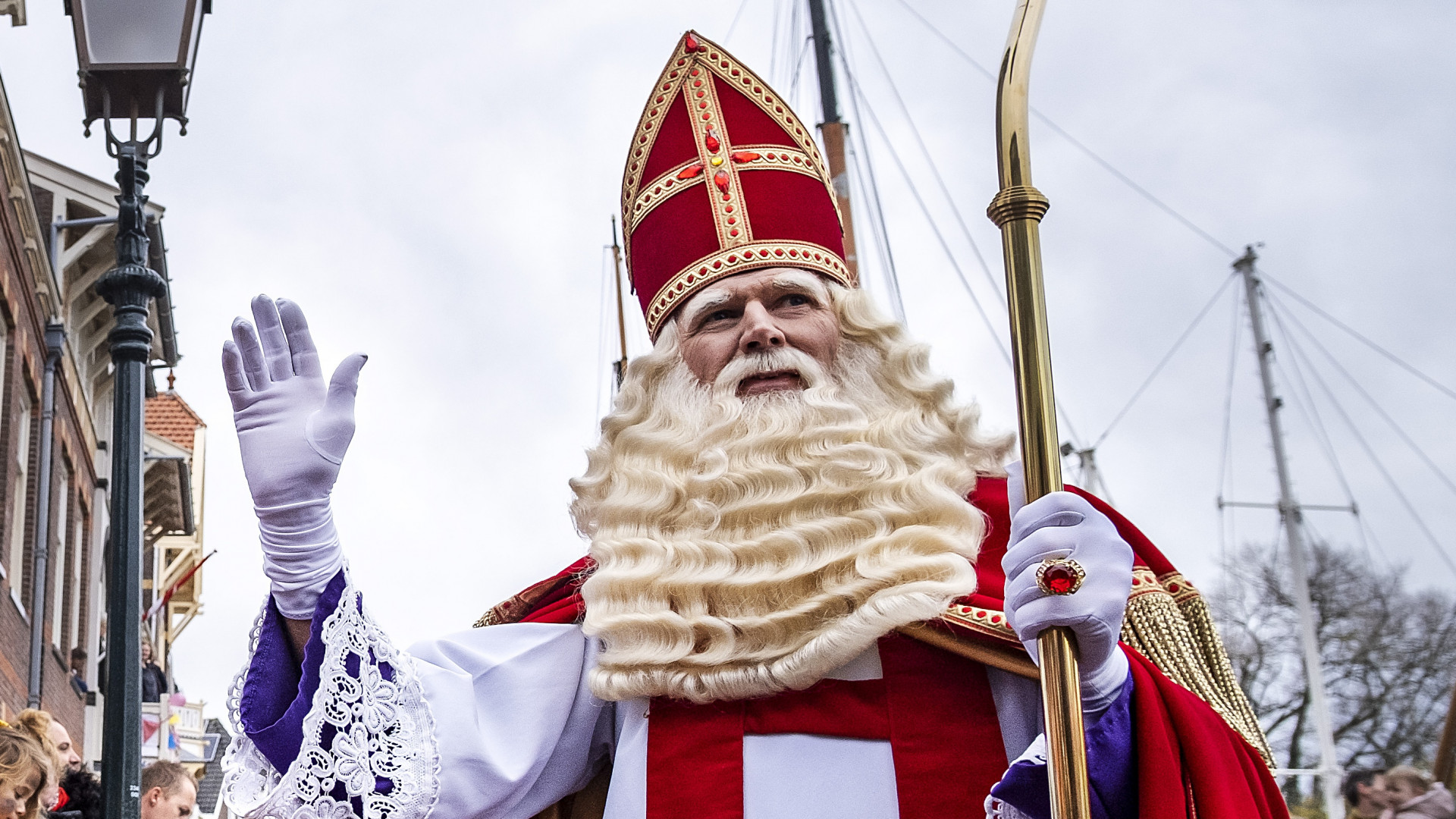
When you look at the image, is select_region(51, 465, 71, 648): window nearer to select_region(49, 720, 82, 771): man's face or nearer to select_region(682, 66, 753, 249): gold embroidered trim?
select_region(49, 720, 82, 771): man's face

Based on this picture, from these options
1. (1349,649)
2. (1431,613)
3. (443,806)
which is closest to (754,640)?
(443,806)

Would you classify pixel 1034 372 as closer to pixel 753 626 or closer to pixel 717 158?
pixel 753 626

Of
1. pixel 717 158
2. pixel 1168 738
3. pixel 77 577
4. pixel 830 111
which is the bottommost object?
pixel 1168 738

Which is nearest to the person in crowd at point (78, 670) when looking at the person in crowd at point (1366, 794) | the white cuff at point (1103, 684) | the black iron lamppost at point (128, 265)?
the black iron lamppost at point (128, 265)

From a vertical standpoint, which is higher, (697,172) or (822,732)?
(697,172)

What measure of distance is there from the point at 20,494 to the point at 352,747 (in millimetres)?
10536

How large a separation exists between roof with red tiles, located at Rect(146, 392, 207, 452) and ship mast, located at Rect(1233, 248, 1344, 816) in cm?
1606

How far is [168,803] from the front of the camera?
20.0 ft

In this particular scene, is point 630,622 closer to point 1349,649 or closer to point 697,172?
point 697,172

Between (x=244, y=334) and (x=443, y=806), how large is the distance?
90 centimetres

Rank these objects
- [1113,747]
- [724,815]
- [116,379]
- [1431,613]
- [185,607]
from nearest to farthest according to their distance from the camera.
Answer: [1113,747] < [724,815] < [116,379] < [1431,613] < [185,607]

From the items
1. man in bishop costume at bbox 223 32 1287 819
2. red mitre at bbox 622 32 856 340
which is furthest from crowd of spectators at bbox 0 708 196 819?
red mitre at bbox 622 32 856 340

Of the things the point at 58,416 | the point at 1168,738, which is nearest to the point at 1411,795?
the point at 1168,738

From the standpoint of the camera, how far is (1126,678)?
2875 mm
